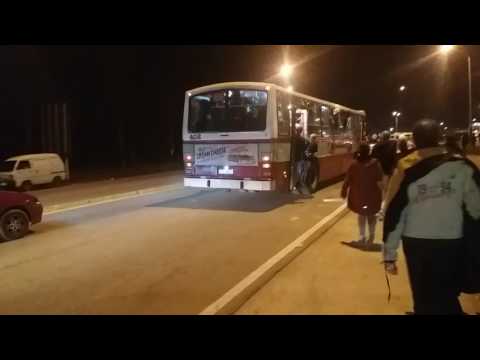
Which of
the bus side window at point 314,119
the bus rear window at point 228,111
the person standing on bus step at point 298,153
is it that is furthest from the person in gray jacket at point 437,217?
the bus side window at point 314,119

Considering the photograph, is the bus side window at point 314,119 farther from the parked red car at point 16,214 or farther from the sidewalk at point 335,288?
the parked red car at point 16,214

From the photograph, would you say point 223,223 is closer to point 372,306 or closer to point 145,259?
point 145,259

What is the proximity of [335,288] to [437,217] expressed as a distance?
9.61 ft

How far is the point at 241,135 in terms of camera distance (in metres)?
13.7

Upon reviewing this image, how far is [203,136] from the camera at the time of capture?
1438 cm

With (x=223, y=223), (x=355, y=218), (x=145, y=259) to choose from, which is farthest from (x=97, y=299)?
(x=355, y=218)

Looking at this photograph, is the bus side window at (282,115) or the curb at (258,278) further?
the bus side window at (282,115)

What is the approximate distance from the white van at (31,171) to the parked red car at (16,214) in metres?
11.1

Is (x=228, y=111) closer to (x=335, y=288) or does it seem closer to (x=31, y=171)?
(x=335, y=288)

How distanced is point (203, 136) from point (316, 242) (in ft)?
20.3

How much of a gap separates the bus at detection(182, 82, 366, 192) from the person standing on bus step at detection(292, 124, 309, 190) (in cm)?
26

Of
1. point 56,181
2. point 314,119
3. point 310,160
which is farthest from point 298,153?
point 56,181

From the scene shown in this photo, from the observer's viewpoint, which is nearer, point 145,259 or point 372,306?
point 372,306

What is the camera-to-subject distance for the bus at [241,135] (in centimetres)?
1345
